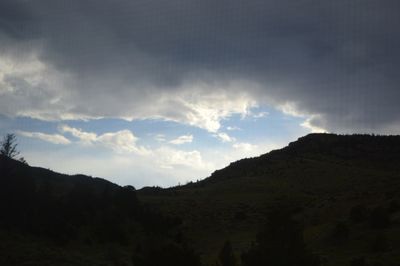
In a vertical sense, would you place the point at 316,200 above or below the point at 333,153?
below

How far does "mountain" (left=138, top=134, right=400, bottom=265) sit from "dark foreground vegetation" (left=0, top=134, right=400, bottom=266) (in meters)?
0.14

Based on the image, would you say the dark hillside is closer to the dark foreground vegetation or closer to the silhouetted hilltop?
the dark foreground vegetation

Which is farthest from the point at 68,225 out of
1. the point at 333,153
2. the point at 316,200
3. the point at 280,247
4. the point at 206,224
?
the point at 333,153

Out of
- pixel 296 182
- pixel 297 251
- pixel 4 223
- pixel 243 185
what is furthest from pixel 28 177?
pixel 296 182

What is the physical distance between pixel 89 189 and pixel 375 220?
105 feet

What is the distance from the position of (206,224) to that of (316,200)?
1634 centimetres

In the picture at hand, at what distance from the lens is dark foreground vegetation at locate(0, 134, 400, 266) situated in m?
19.2

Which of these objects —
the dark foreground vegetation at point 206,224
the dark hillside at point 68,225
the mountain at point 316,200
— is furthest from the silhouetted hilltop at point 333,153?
the dark hillside at point 68,225

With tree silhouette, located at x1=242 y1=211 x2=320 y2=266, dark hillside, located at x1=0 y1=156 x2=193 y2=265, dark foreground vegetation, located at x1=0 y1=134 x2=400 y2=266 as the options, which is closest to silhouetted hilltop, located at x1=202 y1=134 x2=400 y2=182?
dark foreground vegetation, located at x1=0 y1=134 x2=400 y2=266

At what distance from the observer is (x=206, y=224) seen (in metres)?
52.8

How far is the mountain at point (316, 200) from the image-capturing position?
3002 cm

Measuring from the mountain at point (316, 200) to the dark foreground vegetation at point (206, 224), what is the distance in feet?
0.47

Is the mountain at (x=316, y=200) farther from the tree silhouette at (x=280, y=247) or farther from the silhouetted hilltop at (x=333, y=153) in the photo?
the tree silhouette at (x=280, y=247)

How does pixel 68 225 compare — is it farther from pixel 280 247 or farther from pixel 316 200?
pixel 316 200
